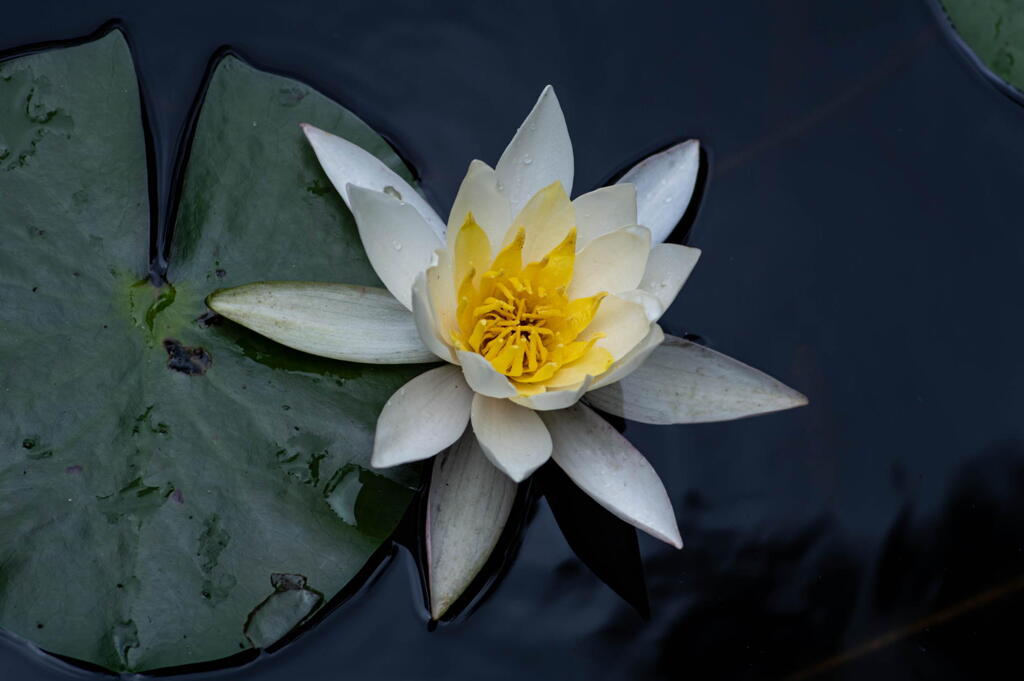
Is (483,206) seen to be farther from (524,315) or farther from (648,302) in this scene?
(648,302)

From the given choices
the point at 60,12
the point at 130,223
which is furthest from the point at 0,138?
the point at 60,12

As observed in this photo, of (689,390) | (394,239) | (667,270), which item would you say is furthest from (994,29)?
(394,239)

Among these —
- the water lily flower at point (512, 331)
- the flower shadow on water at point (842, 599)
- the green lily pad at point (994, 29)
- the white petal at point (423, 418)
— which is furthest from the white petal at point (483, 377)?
the green lily pad at point (994, 29)

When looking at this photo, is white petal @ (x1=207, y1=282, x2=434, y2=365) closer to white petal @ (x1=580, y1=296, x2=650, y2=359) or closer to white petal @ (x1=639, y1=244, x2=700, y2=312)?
white petal @ (x1=580, y1=296, x2=650, y2=359)

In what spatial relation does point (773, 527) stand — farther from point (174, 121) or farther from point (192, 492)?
point (174, 121)

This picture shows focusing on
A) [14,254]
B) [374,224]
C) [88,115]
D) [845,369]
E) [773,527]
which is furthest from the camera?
[845,369]

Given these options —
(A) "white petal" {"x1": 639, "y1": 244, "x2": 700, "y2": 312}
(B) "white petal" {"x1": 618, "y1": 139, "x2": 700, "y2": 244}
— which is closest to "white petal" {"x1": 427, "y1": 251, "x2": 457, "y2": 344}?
(A) "white petal" {"x1": 639, "y1": 244, "x2": 700, "y2": 312}

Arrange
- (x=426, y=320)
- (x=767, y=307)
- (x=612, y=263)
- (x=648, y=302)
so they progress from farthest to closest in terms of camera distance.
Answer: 1. (x=767, y=307)
2. (x=612, y=263)
3. (x=648, y=302)
4. (x=426, y=320)
